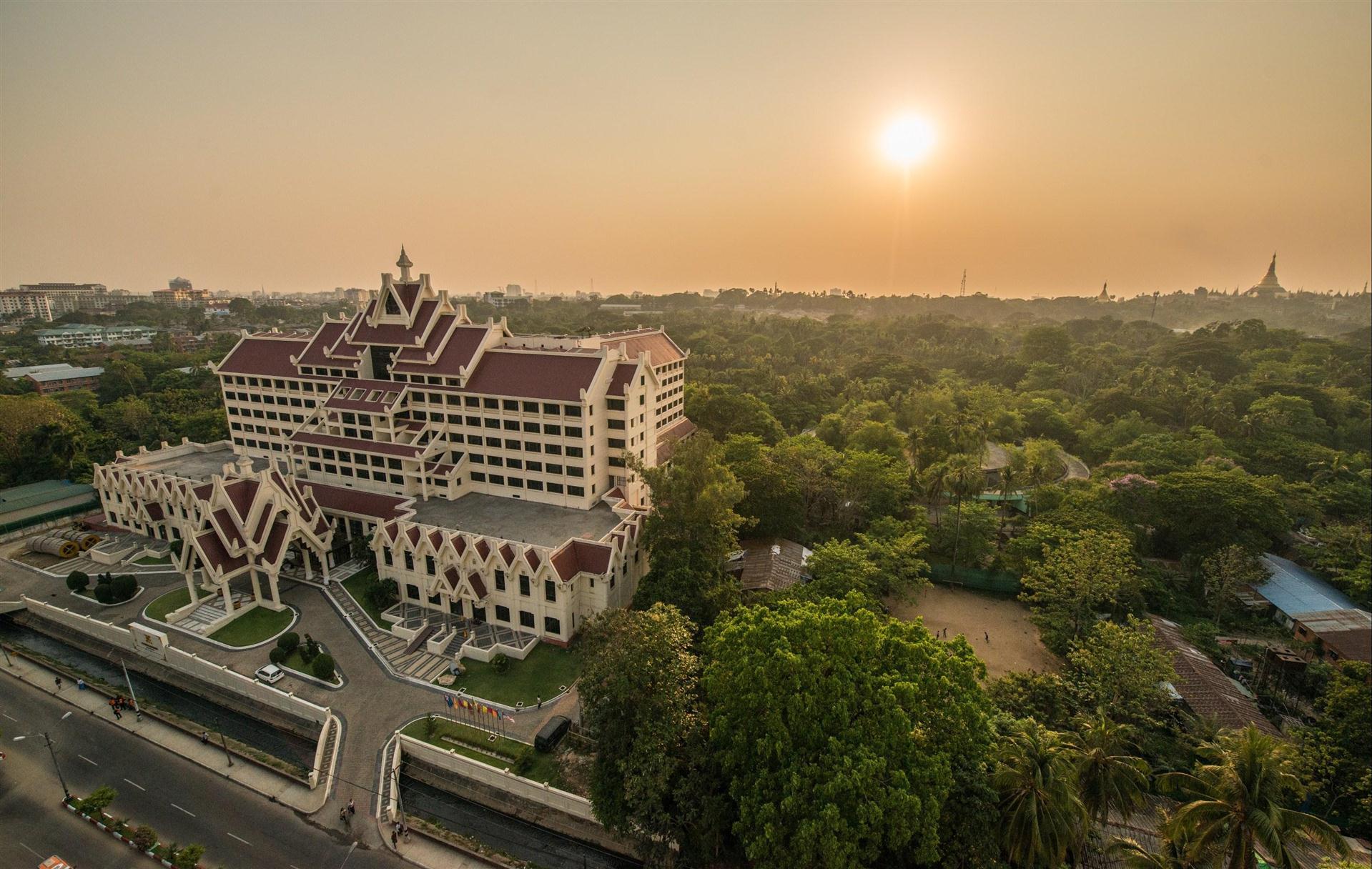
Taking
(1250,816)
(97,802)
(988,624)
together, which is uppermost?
(1250,816)

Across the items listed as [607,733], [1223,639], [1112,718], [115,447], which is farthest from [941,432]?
[115,447]

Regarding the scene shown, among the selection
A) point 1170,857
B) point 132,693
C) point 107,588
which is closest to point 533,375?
point 132,693

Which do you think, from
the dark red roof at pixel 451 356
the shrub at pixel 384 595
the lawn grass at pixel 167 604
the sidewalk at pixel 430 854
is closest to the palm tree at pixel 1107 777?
the sidewalk at pixel 430 854

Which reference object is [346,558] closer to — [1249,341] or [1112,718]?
[1112,718]

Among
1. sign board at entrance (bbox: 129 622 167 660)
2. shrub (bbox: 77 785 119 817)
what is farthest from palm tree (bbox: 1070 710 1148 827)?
sign board at entrance (bbox: 129 622 167 660)

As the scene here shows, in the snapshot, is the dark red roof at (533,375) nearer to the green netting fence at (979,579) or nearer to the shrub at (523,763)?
the shrub at (523,763)

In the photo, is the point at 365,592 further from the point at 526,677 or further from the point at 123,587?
the point at 123,587
